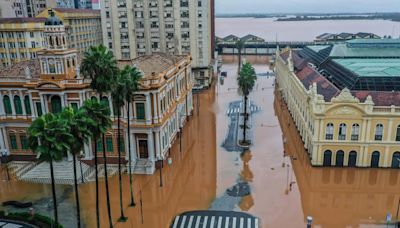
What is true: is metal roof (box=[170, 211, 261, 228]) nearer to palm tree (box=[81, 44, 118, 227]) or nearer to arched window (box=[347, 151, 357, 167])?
palm tree (box=[81, 44, 118, 227])

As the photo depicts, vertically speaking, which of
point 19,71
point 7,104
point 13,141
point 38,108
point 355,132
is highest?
point 19,71

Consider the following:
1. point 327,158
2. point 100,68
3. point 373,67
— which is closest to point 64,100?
point 100,68

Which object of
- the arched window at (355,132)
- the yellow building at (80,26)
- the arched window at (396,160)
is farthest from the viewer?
the yellow building at (80,26)

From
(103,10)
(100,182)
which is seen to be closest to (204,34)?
(103,10)

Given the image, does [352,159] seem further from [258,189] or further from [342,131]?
[258,189]

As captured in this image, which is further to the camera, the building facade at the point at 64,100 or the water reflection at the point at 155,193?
the building facade at the point at 64,100

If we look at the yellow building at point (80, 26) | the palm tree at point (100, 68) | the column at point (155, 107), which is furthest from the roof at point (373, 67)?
the yellow building at point (80, 26)

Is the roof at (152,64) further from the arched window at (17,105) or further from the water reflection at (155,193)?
the arched window at (17,105)
